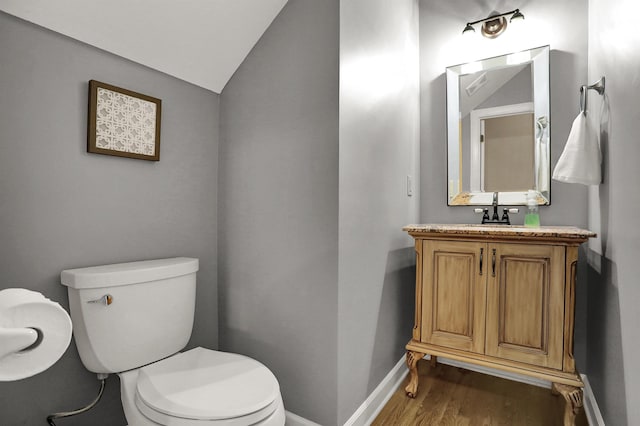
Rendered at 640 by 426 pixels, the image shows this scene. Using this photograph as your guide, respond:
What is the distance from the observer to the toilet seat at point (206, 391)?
0.93 m

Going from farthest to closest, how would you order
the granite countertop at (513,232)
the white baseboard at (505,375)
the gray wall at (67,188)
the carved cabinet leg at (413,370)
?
the white baseboard at (505,375), the carved cabinet leg at (413,370), the granite countertop at (513,232), the gray wall at (67,188)

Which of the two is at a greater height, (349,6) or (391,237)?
(349,6)

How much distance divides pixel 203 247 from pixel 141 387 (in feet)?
2.40

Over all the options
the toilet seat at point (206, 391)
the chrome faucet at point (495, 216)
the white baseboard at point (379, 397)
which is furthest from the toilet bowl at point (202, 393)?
the chrome faucet at point (495, 216)

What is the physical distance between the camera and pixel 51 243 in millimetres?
1184

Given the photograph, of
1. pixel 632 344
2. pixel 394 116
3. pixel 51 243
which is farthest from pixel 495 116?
pixel 51 243

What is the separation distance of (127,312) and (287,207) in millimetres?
713

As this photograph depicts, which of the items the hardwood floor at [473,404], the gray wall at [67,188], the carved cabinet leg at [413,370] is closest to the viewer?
the gray wall at [67,188]

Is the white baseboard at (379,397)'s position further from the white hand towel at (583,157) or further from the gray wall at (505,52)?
the white hand towel at (583,157)

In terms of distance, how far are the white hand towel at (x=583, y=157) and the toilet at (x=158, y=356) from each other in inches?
58.5

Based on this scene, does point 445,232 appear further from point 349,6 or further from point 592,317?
point 349,6

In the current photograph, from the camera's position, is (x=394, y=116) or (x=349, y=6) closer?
(x=349, y=6)

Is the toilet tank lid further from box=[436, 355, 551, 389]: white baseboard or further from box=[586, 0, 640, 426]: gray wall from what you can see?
box=[436, 355, 551, 389]: white baseboard

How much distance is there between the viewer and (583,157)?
56.2 inches
